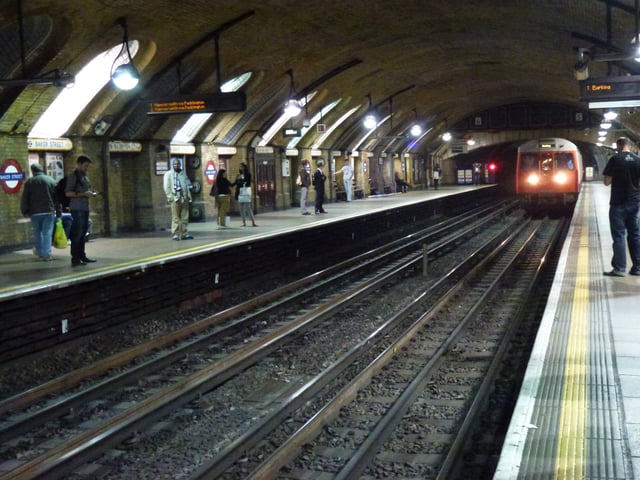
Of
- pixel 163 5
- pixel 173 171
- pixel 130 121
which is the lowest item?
pixel 173 171

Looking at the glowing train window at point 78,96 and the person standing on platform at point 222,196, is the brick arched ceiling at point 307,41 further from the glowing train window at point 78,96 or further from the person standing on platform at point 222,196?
the person standing on platform at point 222,196

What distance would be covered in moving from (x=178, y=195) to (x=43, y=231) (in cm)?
322

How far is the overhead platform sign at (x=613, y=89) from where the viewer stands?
14.0 meters

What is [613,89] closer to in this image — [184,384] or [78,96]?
[78,96]

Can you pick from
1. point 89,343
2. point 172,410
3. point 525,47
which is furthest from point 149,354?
point 525,47

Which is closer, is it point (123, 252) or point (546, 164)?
point (123, 252)

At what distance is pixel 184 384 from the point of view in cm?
710

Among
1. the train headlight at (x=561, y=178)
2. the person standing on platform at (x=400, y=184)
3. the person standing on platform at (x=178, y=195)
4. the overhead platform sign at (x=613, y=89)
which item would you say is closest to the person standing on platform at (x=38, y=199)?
the person standing on platform at (x=178, y=195)

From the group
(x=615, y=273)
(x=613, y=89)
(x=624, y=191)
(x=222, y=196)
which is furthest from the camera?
(x=222, y=196)

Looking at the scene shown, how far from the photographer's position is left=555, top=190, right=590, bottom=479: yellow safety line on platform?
155 inches

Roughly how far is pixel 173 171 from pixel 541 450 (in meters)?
10.9

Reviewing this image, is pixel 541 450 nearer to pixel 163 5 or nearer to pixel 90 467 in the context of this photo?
pixel 90 467

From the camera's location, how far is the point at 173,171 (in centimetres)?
1401

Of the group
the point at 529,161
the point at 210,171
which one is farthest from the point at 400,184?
the point at 210,171
